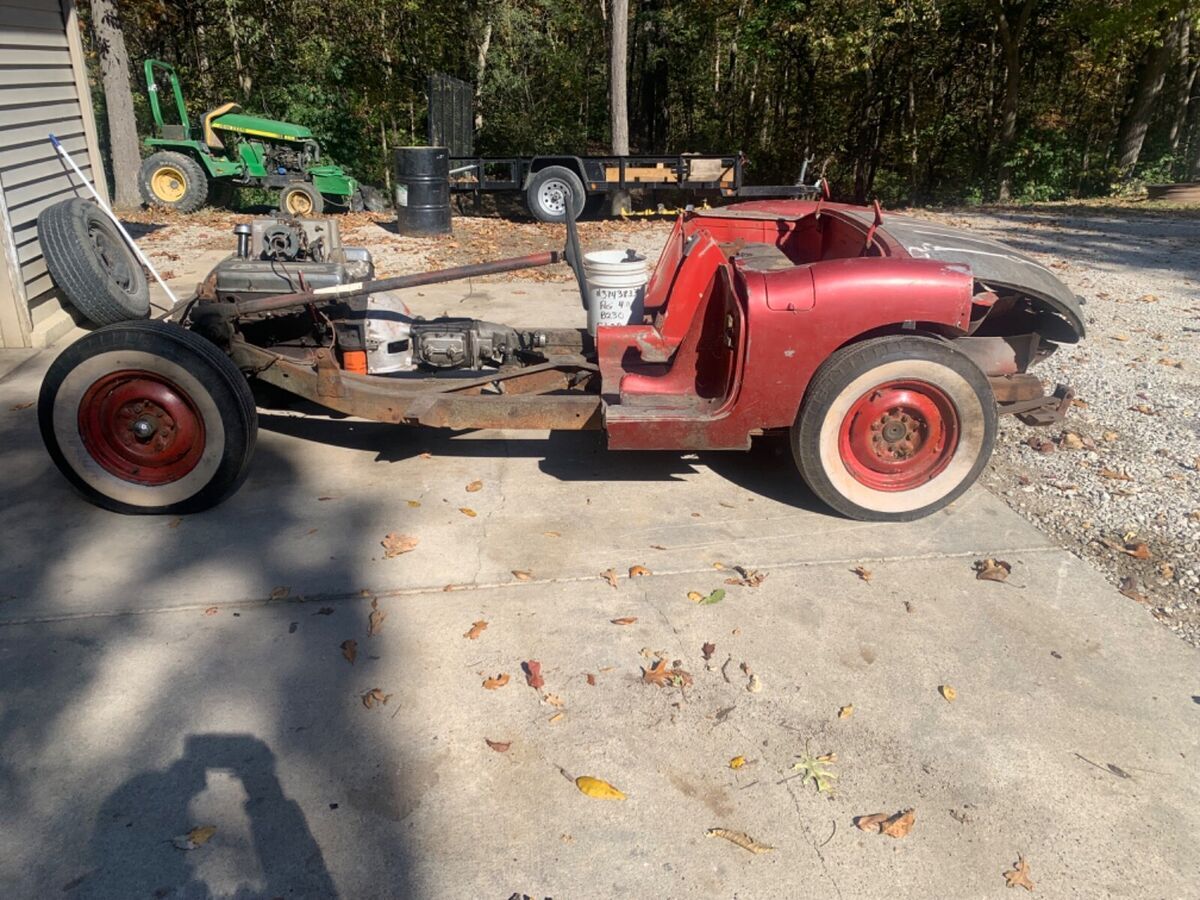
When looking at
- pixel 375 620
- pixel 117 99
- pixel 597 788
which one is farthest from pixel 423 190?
pixel 597 788

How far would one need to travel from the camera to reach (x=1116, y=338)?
704 cm

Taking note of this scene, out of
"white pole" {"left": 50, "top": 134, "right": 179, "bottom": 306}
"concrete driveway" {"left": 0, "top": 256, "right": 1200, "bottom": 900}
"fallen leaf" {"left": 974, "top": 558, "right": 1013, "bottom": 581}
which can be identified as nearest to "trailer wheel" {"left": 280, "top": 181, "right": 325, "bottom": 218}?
"white pole" {"left": 50, "top": 134, "right": 179, "bottom": 306}

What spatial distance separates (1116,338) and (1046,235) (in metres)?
5.88

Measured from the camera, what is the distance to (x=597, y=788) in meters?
2.57

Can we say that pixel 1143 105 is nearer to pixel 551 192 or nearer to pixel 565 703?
pixel 551 192

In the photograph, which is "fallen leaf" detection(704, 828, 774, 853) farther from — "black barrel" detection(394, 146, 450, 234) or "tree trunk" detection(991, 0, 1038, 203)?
"tree trunk" detection(991, 0, 1038, 203)

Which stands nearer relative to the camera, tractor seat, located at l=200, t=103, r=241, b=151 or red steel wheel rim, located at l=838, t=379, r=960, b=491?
red steel wheel rim, located at l=838, t=379, r=960, b=491

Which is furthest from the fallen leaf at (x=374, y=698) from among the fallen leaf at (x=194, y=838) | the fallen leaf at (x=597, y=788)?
the fallen leaf at (x=597, y=788)

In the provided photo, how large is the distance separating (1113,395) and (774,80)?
1686 cm

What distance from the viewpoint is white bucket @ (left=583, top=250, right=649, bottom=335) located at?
5.69 m

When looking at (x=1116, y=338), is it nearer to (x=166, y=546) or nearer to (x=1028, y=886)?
(x=1028, y=886)

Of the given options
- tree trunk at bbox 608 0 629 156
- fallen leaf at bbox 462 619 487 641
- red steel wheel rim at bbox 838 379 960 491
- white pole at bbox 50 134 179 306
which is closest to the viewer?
fallen leaf at bbox 462 619 487 641

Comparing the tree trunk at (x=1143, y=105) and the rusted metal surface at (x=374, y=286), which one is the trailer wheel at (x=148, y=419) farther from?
the tree trunk at (x=1143, y=105)

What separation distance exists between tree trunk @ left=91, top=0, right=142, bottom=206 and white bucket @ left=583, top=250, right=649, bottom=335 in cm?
1180
